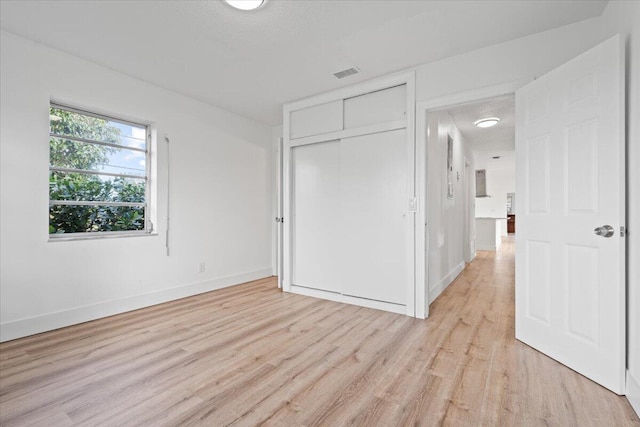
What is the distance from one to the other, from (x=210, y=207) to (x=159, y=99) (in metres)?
1.50

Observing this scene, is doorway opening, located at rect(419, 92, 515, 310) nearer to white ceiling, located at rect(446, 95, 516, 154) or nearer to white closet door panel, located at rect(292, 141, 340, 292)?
white ceiling, located at rect(446, 95, 516, 154)

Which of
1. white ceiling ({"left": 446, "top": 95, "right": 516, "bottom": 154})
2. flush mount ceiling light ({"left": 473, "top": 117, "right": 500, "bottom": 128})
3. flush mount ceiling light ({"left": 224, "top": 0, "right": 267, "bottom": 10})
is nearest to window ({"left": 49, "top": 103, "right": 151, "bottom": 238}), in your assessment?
flush mount ceiling light ({"left": 224, "top": 0, "right": 267, "bottom": 10})

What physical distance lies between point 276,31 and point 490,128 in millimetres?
4316

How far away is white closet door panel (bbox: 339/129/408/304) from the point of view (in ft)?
10.6

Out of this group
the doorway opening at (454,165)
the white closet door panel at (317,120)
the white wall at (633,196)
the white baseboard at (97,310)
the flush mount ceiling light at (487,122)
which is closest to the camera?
the white wall at (633,196)

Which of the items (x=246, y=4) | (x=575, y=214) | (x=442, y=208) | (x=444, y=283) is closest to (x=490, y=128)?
(x=442, y=208)

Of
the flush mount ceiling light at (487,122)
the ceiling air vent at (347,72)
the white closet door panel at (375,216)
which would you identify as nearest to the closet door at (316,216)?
the white closet door panel at (375,216)

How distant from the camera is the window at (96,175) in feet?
9.60

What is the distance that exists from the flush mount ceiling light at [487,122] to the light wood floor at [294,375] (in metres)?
3.06

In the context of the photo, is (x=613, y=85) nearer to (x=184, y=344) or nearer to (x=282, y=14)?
(x=282, y=14)

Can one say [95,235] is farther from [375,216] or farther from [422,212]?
[422,212]

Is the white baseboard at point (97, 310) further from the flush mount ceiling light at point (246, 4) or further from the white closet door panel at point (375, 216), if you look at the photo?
the flush mount ceiling light at point (246, 4)

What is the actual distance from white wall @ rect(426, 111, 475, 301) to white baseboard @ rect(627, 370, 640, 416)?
1.73 meters

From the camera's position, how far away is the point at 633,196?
175 centimetres
